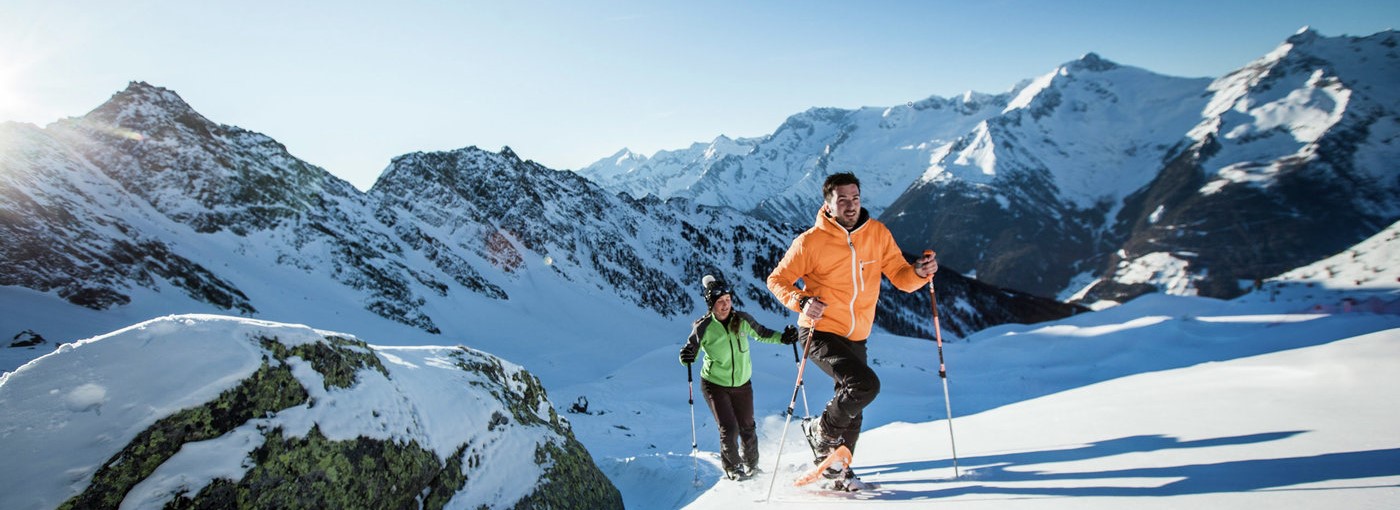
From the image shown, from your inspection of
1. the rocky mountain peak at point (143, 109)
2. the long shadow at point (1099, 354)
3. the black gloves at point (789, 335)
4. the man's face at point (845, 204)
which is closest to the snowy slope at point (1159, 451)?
the black gloves at point (789, 335)

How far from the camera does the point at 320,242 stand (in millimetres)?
43719

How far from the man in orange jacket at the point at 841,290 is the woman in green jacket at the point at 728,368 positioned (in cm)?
162

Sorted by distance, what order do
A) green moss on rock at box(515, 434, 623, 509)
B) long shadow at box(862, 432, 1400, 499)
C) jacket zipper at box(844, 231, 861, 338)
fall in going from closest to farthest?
long shadow at box(862, 432, 1400, 499), jacket zipper at box(844, 231, 861, 338), green moss on rock at box(515, 434, 623, 509)

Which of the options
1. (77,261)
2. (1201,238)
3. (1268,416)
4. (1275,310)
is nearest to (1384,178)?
(1201,238)

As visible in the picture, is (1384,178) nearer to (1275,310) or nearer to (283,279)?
(1275,310)

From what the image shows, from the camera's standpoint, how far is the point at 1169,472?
141 inches

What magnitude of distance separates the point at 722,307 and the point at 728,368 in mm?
737

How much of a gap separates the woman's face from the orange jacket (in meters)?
1.47

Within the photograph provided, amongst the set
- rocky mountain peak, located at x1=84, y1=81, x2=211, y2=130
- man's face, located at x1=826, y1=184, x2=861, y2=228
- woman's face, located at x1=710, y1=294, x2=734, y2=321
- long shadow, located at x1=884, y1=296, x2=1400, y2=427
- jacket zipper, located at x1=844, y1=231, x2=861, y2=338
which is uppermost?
rocky mountain peak, located at x1=84, y1=81, x2=211, y2=130

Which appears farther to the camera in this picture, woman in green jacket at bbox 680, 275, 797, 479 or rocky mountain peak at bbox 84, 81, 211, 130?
rocky mountain peak at bbox 84, 81, 211, 130

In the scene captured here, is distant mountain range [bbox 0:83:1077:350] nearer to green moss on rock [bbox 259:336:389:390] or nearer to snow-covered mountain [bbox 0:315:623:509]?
green moss on rock [bbox 259:336:389:390]

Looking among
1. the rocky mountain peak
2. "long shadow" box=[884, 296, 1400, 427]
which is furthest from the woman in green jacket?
the rocky mountain peak

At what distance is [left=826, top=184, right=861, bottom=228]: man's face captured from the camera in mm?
4785

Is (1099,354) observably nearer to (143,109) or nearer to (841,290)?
(841,290)
